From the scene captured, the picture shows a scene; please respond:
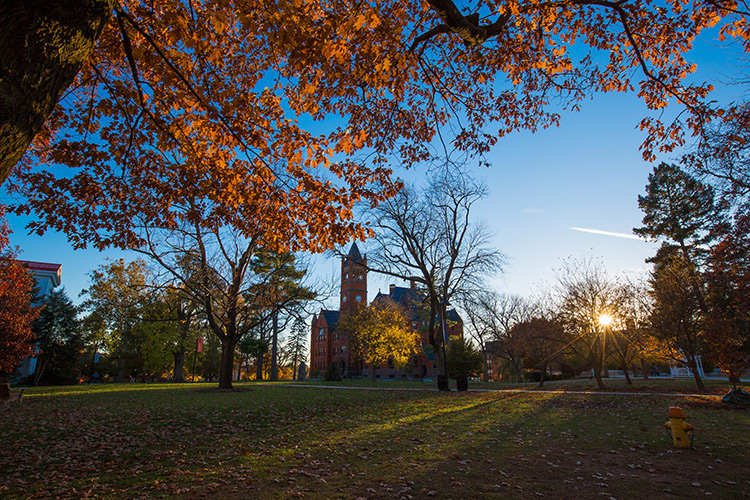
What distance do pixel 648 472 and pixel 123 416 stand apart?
39.4 feet

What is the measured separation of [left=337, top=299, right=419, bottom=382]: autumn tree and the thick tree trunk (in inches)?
1404

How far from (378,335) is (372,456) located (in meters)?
32.2

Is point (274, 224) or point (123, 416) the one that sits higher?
point (274, 224)

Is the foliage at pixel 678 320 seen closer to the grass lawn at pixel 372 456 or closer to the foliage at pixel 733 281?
the foliage at pixel 733 281

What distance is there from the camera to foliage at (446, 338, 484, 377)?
118 feet

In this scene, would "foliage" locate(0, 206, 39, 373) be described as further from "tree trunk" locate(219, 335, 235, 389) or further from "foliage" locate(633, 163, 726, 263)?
"foliage" locate(633, 163, 726, 263)

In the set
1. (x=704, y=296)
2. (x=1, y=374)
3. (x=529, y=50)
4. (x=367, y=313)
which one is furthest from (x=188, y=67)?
(x=1, y=374)

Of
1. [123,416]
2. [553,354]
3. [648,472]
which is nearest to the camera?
[648,472]

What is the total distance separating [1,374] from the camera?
30.1 meters

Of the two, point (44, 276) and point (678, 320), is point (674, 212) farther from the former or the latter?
point (44, 276)

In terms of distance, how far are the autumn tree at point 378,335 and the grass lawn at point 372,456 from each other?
2743cm

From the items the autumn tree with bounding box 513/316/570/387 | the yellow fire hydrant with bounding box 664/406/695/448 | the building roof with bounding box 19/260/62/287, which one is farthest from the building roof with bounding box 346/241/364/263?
the building roof with bounding box 19/260/62/287

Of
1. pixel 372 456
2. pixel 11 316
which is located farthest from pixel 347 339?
pixel 372 456

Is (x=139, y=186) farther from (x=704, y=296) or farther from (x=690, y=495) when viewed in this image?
(x=704, y=296)
